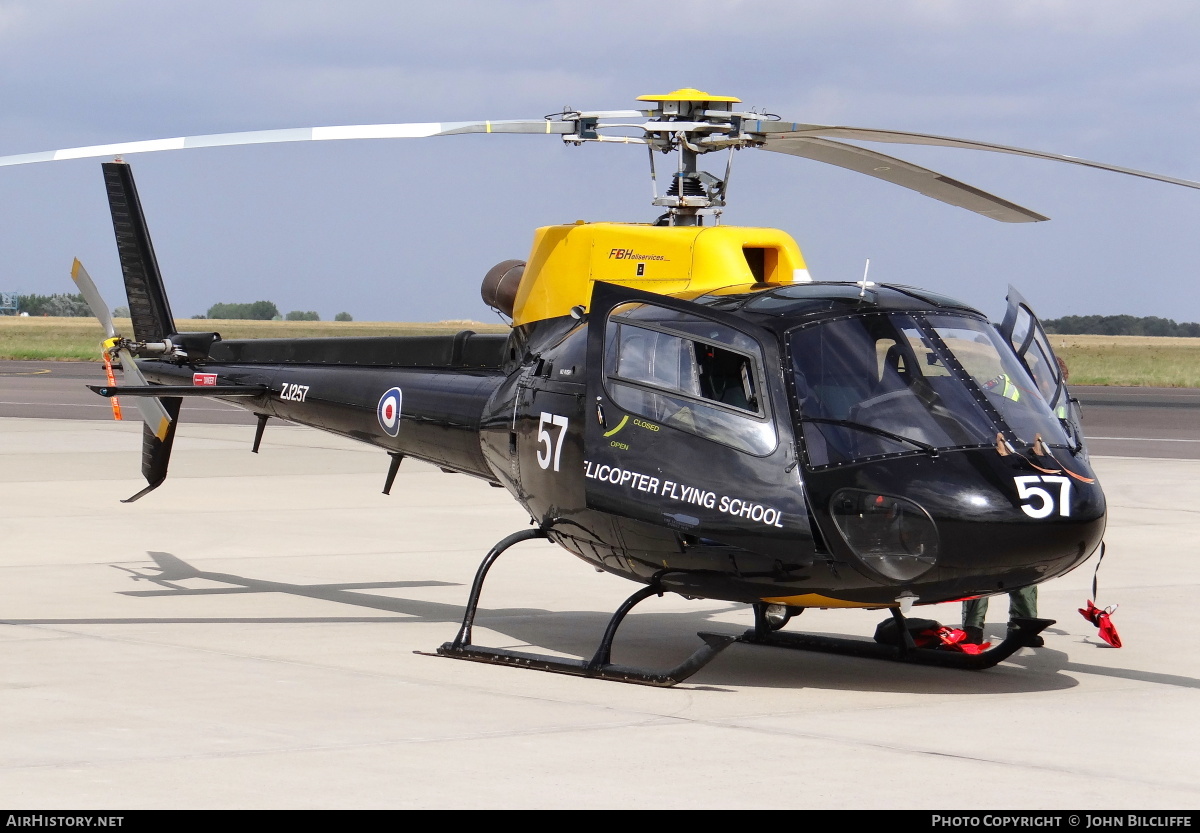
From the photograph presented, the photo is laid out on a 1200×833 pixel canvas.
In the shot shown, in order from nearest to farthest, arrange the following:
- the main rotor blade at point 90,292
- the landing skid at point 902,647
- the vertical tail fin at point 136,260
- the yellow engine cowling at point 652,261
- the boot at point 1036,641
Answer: the landing skid at point 902,647 < the yellow engine cowling at point 652,261 < the boot at point 1036,641 < the main rotor blade at point 90,292 < the vertical tail fin at point 136,260

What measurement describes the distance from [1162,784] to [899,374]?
8.48 ft

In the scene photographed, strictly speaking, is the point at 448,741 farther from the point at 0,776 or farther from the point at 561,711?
the point at 0,776

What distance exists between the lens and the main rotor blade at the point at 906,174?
369 inches

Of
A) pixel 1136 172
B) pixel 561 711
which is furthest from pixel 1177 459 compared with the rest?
pixel 561 711

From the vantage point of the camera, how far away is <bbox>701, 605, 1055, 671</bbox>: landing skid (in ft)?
28.5

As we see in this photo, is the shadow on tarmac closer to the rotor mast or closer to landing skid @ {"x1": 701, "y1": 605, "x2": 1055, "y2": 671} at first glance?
landing skid @ {"x1": 701, "y1": 605, "x2": 1055, "y2": 671}

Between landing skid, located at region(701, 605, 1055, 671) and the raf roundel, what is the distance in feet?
9.97

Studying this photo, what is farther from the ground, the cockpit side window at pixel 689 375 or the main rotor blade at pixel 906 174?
the main rotor blade at pixel 906 174

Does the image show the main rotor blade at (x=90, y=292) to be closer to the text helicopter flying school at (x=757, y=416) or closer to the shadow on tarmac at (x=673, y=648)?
the text helicopter flying school at (x=757, y=416)

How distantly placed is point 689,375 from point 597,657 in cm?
169

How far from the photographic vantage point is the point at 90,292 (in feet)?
37.6

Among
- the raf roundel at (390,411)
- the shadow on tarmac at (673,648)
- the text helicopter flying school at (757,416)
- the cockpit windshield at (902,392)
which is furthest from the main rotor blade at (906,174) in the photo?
the raf roundel at (390,411)

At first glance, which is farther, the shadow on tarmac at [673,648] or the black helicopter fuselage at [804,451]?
the shadow on tarmac at [673,648]

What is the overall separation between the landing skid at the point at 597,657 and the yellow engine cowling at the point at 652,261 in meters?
1.61
